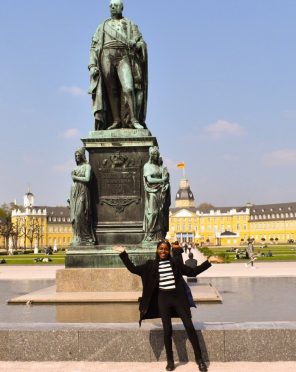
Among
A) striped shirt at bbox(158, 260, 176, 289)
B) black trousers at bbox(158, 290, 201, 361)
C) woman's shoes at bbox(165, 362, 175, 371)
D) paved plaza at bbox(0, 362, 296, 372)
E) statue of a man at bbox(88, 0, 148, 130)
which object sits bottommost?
paved plaza at bbox(0, 362, 296, 372)

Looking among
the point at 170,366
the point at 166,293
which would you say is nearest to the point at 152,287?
the point at 166,293

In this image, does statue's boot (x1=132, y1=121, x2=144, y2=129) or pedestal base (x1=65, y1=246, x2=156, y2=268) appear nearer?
pedestal base (x1=65, y1=246, x2=156, y2=268)

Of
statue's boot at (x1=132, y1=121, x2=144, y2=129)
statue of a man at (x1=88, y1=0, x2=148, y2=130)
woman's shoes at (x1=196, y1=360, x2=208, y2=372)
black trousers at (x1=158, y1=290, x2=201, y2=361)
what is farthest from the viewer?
statue of a man at (x1=88, y1=0, x2=148, y2=130)

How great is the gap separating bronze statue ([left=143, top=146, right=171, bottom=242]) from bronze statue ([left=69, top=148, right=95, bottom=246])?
1145mm

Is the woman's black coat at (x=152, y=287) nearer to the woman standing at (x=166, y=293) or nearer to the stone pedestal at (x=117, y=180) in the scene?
the woman standing at (x=166, y=293)

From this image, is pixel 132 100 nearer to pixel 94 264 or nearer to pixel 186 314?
pixel 94 264

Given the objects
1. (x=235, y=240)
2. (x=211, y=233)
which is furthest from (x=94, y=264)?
(x=211, y=233)

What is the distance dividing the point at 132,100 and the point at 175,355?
6638 mm

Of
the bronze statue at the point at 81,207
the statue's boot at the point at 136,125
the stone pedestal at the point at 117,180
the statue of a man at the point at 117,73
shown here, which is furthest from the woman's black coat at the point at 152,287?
the statue of a man at the point at 117,73

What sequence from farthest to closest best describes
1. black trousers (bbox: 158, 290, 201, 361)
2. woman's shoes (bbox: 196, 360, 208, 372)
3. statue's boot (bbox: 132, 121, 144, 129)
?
1. statue's boot (bbox: 132, 121, 144, 129)
2. black trousers (bbox: 158, 290, 201, 361)
3. woman's shoes (bbox: 196, 360, 208, 372)

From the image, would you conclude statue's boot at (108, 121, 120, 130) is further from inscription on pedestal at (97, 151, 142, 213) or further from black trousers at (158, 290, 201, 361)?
black trousers at (158, 290, 201, 361)

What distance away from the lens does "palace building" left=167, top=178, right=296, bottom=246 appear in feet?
573

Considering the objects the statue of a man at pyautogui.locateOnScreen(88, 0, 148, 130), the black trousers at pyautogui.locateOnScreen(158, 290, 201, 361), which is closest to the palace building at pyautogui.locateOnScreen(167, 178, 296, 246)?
the statue of a man at pyautogui.locateOnScreen(88, 0, 148, 130)

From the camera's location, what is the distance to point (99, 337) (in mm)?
6316
